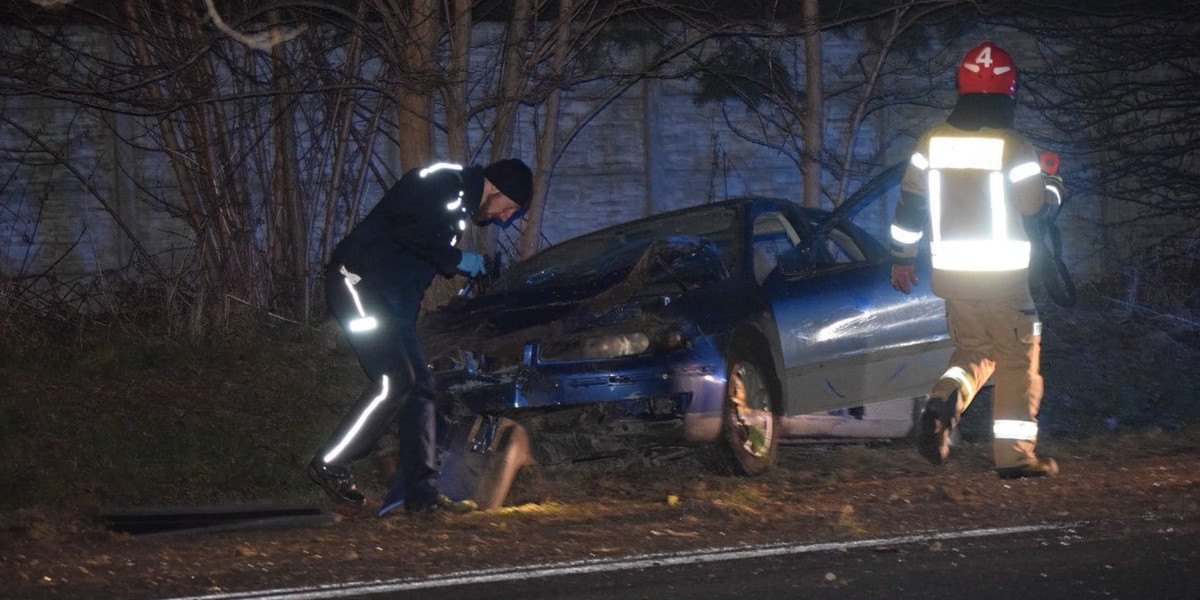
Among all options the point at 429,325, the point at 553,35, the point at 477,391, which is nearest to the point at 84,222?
the point at 553,35

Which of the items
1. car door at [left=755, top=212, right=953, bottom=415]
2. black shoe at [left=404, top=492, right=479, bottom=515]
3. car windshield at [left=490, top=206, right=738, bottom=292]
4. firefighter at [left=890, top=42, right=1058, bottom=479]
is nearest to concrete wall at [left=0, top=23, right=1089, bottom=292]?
car windshield at [left=490, top=206, right=738, bottom=292]

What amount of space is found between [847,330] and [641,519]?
2.11 metres

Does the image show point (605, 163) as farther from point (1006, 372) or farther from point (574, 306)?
point (1006, 372)

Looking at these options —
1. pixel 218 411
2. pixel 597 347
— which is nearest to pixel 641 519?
pixel 597 347

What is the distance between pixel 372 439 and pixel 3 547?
5.39ft

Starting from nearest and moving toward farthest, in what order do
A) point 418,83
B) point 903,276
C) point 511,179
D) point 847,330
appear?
point 511,179 → point 903,276 → point 847,330 → point 418,83

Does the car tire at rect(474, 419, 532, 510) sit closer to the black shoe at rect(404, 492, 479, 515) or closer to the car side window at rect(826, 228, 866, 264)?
the black shoe at rect(404, 492, 479, 515)

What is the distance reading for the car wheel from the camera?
23.3 feet

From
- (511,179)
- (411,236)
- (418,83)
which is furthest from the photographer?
(418,83)

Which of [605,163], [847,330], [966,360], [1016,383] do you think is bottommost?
[1016,383]

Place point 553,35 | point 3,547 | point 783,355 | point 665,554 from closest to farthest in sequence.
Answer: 1. point 665,554
2. point 3,547
3. point 783,355
4. point 553,35

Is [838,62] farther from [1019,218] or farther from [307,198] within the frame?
[1019,218]

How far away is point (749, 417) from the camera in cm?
729

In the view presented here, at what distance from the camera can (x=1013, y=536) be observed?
5531 millimetres
